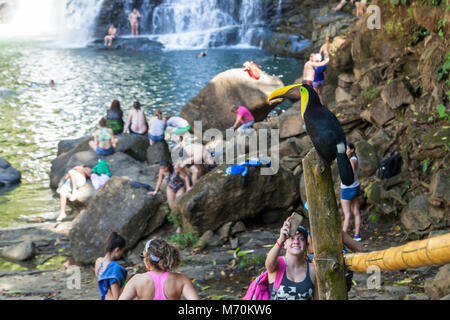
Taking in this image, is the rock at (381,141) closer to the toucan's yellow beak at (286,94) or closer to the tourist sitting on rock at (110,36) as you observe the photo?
the toucan's yellow beak at (286,94)

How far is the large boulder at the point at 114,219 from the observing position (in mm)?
8977

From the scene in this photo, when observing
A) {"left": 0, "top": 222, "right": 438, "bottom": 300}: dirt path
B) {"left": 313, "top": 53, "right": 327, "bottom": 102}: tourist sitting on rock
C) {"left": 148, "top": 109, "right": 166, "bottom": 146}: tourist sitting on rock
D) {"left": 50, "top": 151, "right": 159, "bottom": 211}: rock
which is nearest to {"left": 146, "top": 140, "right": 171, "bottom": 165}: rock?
{"left": 148, "top": 109, "right": 166, "bottom": 146}: tourist sitting on rock

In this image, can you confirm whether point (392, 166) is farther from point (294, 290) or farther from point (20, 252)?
point (20, 252)

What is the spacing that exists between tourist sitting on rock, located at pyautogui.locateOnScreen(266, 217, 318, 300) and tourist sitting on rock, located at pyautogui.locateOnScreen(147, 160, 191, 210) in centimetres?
565

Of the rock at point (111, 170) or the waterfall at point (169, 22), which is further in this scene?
the waterfall at point (169, 22)

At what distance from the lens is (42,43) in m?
32.1

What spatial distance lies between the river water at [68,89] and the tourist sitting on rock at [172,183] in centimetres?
333

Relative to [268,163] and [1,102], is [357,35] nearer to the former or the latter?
[268,163]

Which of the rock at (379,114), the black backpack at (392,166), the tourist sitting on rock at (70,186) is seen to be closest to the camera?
the black backpack at (392,166)

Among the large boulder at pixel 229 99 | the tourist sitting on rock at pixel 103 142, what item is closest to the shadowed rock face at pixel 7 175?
the tourist sitting on rock at pixel 103 142

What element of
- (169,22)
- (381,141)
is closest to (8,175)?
(381,141)

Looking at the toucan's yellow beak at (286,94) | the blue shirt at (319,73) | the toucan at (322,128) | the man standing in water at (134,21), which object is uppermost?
the man standing in water at (134,21)

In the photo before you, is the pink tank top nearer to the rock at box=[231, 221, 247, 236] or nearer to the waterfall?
the rock at box=[231, 221, 247, 236]
